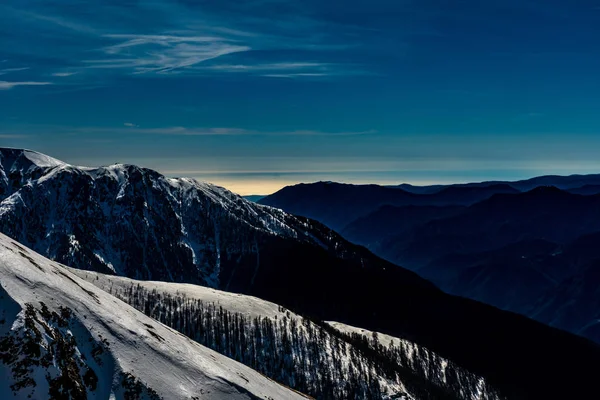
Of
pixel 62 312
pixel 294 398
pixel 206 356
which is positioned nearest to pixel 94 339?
pixel 62 312

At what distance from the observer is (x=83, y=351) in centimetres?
9200

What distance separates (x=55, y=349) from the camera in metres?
86.2

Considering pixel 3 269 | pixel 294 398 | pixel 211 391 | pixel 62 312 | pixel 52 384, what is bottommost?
pixel 294 398

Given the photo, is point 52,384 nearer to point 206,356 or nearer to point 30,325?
point 30,325

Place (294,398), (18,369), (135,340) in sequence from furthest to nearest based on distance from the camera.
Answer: (294,398) < (135,340) < (18,369)

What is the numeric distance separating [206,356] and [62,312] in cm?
3416

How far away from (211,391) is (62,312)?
2821cm

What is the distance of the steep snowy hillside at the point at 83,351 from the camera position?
8194cm

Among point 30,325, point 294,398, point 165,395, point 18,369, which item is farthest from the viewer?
point 294,398

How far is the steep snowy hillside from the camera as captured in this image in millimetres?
81938

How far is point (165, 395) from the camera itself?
305 ft

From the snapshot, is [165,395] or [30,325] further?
[165,395]

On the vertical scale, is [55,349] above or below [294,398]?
above

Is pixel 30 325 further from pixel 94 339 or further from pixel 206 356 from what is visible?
pixel 206 356
